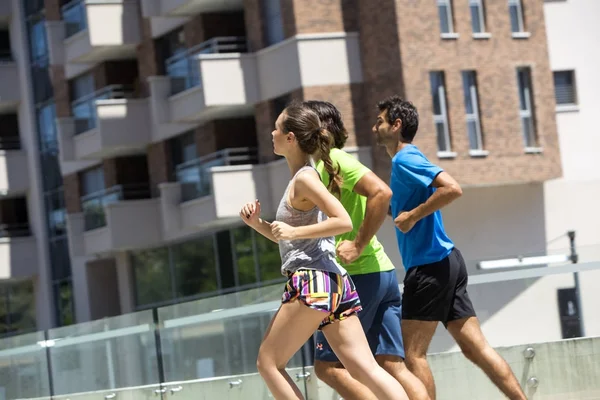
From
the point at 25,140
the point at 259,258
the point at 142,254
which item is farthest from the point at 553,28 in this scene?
the point at 25,140

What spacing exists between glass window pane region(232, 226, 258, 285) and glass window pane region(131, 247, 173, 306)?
3704mm

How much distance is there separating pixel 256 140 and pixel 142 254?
6838mm

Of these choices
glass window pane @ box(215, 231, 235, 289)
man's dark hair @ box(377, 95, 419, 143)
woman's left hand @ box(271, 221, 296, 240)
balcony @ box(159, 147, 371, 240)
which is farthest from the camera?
glass window pane @ box(215, 231, 235, 289)

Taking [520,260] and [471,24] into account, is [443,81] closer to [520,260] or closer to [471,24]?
[471,24]

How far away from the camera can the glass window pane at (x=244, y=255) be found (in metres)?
39.1

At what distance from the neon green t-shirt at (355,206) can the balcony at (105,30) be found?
34.5 metres

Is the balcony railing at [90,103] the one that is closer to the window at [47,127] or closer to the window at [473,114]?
the window at [47,127]

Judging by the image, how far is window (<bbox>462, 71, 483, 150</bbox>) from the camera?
35.3 meters

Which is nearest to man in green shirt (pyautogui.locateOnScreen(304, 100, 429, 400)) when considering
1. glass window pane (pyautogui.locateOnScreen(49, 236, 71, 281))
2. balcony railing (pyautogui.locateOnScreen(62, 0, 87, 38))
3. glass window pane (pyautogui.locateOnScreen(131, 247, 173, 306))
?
glass window pane (pyautogui.locateOnScreen(131, 247, 173, 306))

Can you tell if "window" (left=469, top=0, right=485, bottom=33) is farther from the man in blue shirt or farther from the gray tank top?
the gray tank top

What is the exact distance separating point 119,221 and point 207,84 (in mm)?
7274

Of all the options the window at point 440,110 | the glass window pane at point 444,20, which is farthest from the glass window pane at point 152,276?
the glass window pane at point 444,20

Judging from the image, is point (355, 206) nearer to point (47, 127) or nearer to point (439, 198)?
point (439, 198)

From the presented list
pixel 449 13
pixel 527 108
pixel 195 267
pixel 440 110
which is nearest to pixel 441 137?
pixel 440 110
